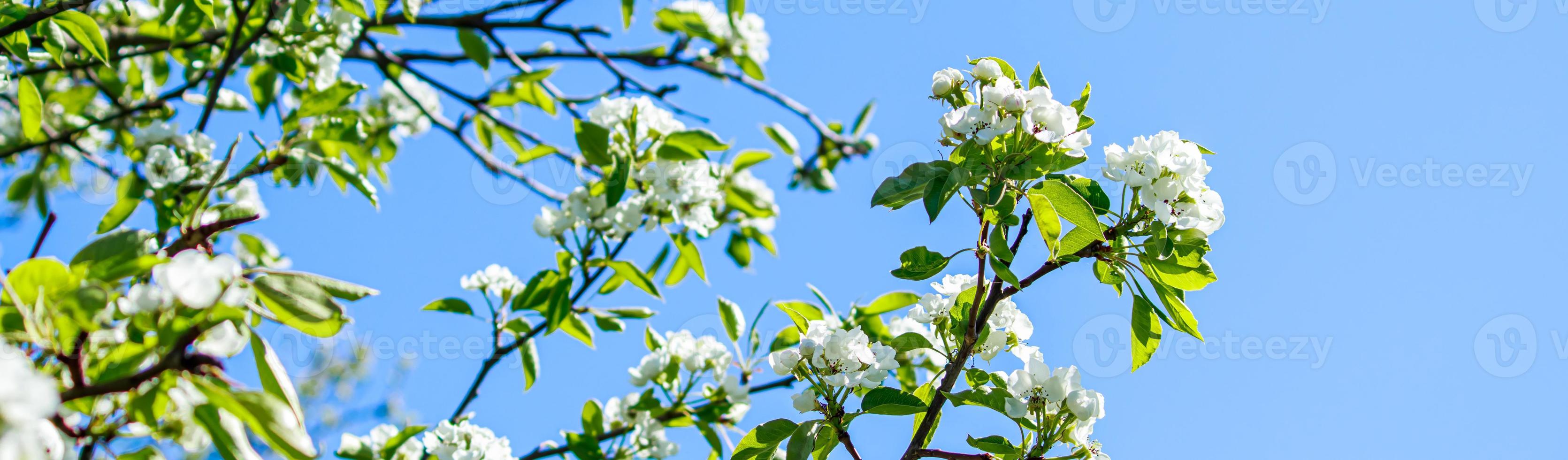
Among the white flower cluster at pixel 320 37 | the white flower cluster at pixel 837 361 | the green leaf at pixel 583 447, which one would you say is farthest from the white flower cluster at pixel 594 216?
the white flower cluster at pixel 837 361

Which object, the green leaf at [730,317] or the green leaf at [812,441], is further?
the green leaf at [730,317]

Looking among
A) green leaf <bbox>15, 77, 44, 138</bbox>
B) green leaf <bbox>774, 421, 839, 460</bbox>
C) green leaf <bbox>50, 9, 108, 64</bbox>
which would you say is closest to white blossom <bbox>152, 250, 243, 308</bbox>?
green leaf <bbox>774, 421, 839, 460</bbox>

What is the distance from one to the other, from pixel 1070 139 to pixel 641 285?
4.35 ft

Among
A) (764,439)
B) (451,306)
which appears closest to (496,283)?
(451,306)

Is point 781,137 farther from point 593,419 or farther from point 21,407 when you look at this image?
point 21,407

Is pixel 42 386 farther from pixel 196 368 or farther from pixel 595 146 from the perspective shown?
pixel 595 146

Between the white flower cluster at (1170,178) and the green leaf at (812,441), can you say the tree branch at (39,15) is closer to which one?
the green leaf at (812,441)

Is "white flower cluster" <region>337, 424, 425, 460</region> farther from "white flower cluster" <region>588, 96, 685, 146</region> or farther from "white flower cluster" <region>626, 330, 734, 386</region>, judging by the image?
"white flower cluster" <region>588, 96, 685, 146</region>

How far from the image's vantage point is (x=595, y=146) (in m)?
2.46

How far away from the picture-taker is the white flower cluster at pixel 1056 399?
1442 mm

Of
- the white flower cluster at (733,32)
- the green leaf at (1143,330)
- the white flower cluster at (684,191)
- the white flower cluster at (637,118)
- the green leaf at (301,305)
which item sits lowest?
the green leaf at (301,305)

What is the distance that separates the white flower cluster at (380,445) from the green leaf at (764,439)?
4.15 feet

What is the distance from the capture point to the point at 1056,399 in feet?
4.81

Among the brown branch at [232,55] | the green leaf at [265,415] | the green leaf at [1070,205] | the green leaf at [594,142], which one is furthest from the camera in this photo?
the green leaf at [594,142]
